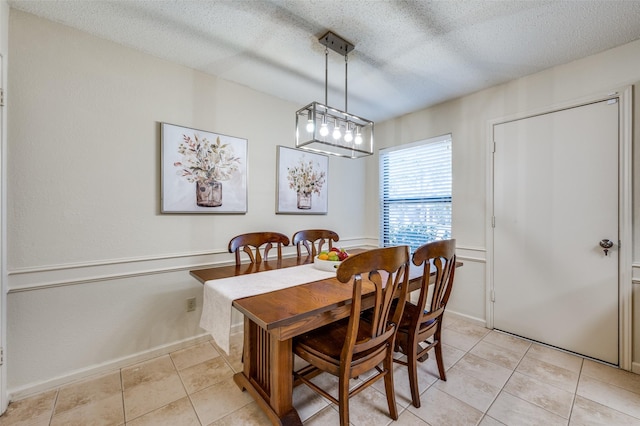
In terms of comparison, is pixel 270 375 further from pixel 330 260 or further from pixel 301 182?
pixel 301 182

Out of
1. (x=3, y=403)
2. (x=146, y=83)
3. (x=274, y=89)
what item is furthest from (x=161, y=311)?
(x=274, y=89)

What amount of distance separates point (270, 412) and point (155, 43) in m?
2.67

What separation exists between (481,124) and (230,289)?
291 cm

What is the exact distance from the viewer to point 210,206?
243cm

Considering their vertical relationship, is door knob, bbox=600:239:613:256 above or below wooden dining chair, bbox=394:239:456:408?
above

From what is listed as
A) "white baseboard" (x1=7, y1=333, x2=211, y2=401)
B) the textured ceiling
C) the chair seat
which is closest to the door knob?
the textured ceiling

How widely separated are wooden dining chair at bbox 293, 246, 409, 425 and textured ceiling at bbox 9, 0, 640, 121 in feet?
5.13

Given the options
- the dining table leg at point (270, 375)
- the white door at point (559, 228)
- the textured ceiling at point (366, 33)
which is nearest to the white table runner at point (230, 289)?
the dining table leg at point (270, 375)

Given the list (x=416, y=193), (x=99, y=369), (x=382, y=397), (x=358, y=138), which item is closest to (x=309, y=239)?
(x=358, y=138)

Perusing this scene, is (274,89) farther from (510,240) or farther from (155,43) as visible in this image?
(510,240)

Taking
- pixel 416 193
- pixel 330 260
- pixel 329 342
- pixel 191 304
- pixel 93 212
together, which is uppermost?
pixel 416 193

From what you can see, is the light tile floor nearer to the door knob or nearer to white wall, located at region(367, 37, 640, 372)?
white wall, located at region(367, 37, 640, 372)

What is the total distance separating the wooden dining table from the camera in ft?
3.78

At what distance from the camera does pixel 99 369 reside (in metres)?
1.92
